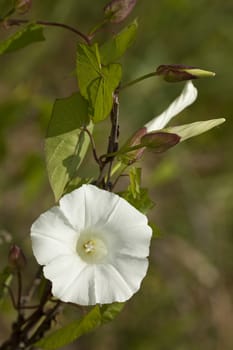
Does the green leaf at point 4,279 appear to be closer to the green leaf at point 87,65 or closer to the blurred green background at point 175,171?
the green leaf at point 87,65

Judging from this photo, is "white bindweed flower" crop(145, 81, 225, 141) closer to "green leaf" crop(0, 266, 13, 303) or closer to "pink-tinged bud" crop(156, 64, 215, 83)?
"pink-tinged bud" crop(156, 64, 215, 83)

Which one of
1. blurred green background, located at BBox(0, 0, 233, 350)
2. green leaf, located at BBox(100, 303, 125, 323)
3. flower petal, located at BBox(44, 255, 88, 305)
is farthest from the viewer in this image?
blurred green background, located at BBox(0, 0, 233, 350)

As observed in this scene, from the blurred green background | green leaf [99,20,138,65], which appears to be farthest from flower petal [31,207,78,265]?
the blurred green background

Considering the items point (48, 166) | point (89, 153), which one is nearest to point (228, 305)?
point (89, 153)

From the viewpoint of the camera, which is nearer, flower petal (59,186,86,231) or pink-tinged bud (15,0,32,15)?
flower petal (59,186,86,231)

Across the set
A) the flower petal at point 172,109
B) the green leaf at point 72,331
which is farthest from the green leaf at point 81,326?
the flower petal at point 172,109
